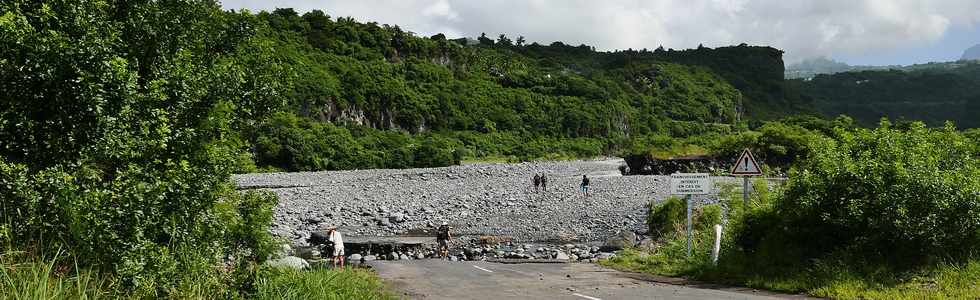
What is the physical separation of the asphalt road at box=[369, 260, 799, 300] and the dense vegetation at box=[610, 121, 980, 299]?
1.19 metres

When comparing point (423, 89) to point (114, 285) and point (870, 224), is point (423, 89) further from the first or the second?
point (114, 285)

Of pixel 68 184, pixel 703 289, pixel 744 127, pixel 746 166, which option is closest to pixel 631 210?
pixel 746 166

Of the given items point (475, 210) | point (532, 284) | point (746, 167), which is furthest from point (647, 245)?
point (475, 210)

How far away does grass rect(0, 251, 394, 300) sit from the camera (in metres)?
6.68

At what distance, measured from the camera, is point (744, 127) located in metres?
189

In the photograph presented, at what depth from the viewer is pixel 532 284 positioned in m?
13.2

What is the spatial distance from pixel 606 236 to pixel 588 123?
147603 mm

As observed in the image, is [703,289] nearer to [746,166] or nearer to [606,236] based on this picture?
[746,166]

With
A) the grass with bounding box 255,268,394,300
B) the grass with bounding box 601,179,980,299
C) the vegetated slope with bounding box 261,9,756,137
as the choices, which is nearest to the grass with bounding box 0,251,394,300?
the grass with bounding box 255,268,394,300

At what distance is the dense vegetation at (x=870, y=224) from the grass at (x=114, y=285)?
684cm

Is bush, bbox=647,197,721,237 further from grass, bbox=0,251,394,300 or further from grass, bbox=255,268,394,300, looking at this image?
grass, bbox=0,251,394,300

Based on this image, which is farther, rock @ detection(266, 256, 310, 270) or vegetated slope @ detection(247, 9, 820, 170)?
vegetated slope @ detection(247, 9, 820, 170)

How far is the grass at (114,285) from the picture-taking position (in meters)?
6.68

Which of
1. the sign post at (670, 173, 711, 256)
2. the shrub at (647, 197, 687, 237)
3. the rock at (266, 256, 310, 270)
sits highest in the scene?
the sign post at (670, 173, 711, 256)
